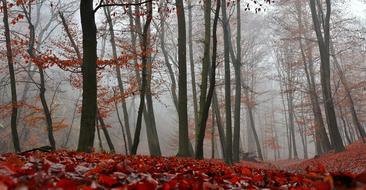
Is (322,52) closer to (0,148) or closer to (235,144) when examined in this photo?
(235,144)

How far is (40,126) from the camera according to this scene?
3011 centimetres

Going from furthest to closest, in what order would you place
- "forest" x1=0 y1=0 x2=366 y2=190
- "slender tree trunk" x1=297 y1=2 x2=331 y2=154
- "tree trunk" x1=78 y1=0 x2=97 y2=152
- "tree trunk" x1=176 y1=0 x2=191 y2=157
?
"slender tree trunk" x1=297 y1=2 x2=331 y2=154, "tree trunk" x1=176 y1=0 x2=191 y2=157, "tree trunk" x1=78 y1=0 x2=97 y2=152, "forest" x1=0 y1=0 x2=366 y2=190

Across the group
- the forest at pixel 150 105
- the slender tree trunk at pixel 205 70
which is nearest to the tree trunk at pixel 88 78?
the forest at pixel 150 105

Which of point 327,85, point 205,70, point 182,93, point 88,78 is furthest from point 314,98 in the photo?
point 88,78

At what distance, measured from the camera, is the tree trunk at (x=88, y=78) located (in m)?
7.61

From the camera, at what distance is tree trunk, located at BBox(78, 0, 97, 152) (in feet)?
25.0

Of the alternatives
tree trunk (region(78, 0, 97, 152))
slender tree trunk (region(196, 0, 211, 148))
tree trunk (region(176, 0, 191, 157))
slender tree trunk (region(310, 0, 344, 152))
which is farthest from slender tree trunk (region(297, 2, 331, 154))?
tree trunk (region(78, 0, 97, 152))

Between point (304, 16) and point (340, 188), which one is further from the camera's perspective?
point (304, 16)

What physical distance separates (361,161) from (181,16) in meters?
7.60

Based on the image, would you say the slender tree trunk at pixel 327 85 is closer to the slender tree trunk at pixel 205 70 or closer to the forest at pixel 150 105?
the forest at pixel 150 105

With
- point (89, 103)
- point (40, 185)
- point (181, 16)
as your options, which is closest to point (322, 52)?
point (181, 16)

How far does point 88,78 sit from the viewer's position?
769cm

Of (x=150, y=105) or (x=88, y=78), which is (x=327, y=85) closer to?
Answer: (x=150, y=105)

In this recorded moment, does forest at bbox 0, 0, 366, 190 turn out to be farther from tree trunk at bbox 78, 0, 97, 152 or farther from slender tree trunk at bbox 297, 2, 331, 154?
slender tree trunk at bbox 297, 2, 331, 154
